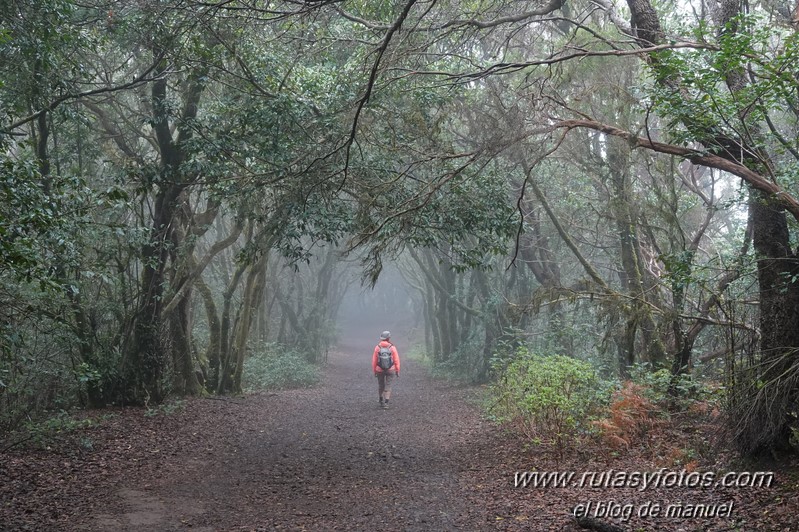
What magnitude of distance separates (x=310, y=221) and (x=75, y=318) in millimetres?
4770

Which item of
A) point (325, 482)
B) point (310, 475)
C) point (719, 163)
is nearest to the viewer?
point (719, 163)

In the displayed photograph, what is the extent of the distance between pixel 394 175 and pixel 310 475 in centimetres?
483

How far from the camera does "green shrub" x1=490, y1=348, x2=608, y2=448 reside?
8992 millimetres

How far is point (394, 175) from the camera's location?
10312 mm

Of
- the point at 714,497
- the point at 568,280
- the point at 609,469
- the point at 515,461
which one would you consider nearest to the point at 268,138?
the point at 515,461

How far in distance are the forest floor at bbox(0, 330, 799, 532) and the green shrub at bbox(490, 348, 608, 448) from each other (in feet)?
1.29

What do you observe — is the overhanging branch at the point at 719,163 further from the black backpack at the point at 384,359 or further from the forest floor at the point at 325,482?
the black backpack at the point at 384,359

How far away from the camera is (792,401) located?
20.7 ft

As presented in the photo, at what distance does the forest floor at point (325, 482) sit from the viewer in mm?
6113

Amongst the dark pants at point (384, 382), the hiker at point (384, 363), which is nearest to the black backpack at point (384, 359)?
the hiker at point (384, 363)

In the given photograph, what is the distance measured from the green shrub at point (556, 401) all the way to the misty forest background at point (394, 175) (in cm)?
6

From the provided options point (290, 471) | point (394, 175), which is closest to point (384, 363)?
point (394, 175)

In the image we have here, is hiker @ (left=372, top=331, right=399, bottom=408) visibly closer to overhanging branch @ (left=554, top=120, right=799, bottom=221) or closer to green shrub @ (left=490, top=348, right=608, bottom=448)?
green shrub @ (left=490, top=348, right=608, bottom=448)

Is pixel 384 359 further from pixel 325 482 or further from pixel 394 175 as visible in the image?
pixel 325 482
